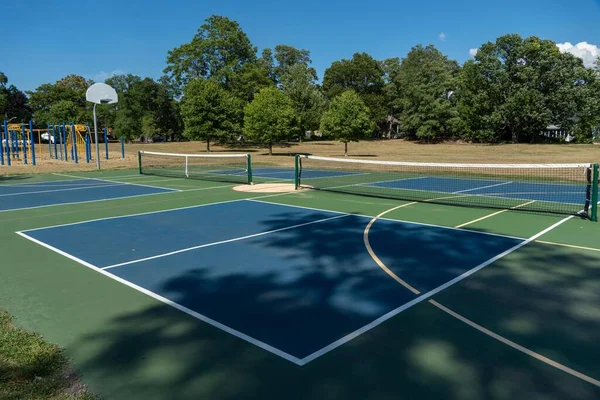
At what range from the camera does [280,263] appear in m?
8.16

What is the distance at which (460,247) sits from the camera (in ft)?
30.5

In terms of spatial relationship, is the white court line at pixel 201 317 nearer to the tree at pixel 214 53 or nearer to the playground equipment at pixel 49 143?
the playground equipment at pixel 49 143

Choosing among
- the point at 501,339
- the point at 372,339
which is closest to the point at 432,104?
the point at 501,339

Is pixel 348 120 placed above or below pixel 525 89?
below

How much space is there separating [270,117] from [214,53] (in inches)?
1062

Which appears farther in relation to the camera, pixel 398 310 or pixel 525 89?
pixel 525 89

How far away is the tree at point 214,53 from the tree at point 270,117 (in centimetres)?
2075

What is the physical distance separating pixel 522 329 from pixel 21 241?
34.1 feet

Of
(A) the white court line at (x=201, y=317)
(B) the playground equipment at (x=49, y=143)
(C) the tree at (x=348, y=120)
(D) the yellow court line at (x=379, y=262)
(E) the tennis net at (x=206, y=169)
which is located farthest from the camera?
(C) the tree at (x=348, y=120)

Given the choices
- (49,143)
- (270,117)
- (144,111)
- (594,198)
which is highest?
(144,111)

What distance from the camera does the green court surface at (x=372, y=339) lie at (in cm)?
410

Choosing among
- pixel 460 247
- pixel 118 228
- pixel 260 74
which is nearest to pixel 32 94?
pixel 260 74

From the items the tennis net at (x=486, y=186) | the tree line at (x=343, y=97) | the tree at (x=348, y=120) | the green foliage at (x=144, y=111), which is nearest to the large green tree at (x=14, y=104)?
the tree line at (x=343, y=97)

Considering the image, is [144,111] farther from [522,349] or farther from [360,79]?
[522,349]
